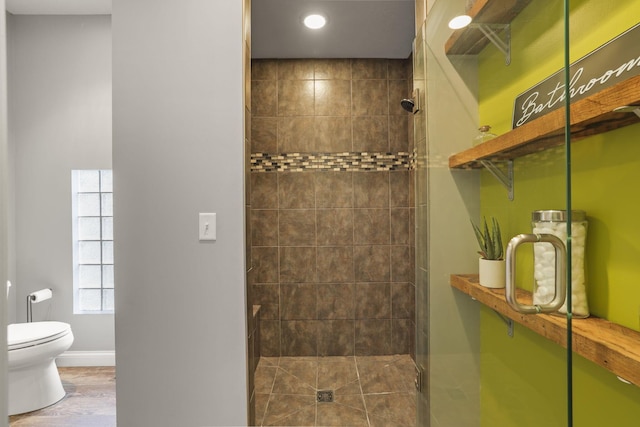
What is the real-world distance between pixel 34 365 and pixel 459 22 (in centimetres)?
283

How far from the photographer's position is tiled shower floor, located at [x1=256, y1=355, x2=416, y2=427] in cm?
228

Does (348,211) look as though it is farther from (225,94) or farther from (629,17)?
(629,17)

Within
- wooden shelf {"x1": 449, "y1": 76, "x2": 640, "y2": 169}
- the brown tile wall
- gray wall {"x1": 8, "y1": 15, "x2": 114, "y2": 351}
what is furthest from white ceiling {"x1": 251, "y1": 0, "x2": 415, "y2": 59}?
wooden shelf {"x1": 449, "y1": 76, "x2": 640, "y2": 169}

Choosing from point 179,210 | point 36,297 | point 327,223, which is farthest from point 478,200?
point 36,297

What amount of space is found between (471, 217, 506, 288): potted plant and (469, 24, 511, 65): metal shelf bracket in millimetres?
383

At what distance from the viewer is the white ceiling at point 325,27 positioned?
2.49m

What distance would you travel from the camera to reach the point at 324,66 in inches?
129

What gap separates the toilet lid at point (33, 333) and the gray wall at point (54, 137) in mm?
540

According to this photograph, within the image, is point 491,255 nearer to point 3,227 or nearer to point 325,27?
point 3,227

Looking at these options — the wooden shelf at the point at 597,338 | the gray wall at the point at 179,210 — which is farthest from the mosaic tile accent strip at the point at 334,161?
the wooden shelf at the point at 597,338

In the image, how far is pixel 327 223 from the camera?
10.8 feet

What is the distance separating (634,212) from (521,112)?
1.04 ft

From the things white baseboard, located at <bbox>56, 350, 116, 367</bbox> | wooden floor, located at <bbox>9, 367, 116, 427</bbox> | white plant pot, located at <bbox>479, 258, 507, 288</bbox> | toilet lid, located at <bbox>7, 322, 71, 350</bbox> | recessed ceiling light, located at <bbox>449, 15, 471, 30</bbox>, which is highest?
recessed ceiling light, located at <bbox>449, 15, 471, 30</bbox>

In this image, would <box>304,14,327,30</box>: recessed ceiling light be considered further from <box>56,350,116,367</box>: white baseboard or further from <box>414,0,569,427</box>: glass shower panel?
<box>56,350,116,367</box>: white baseboard
